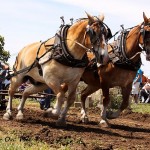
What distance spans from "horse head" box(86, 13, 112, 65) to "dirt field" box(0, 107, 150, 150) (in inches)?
53.8

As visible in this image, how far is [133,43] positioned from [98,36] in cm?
139

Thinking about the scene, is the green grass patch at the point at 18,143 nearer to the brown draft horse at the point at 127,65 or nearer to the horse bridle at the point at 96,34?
the horse bridle at the point at 96,34

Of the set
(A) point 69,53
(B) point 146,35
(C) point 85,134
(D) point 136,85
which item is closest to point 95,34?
(A) point 69,53

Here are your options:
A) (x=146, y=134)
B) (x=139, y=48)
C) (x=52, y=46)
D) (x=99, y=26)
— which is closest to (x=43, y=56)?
(x=52, y=46)

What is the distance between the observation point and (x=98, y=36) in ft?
27.3

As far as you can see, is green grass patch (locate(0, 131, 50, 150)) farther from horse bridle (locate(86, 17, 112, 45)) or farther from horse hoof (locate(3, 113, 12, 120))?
horse hoof (locate(3, 113, 12, 120))

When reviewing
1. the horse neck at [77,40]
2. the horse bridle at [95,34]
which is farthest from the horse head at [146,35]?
the horse neck at [77,40]

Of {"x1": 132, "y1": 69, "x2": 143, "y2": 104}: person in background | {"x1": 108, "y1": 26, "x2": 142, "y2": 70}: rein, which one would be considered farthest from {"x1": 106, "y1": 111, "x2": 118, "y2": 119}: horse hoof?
{"x1": 132, "y1": 69, "x2": 143, "y2": 104}: person in background

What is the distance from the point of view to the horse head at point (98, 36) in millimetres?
8227

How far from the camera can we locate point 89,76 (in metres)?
10.7

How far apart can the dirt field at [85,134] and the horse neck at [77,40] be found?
1451 mm

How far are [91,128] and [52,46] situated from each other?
1880 mm

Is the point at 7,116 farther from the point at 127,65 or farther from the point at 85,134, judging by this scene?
the point at 127,65

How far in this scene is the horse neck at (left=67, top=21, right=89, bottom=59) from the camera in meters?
8.70
